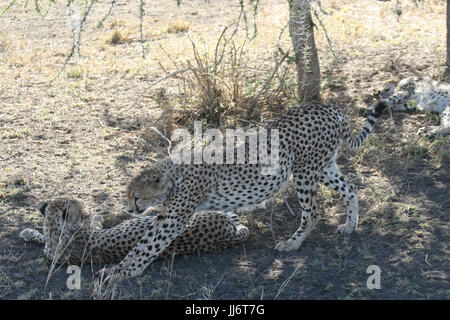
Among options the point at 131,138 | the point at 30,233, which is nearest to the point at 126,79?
the point at 131,138

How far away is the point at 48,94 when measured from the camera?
307 inches

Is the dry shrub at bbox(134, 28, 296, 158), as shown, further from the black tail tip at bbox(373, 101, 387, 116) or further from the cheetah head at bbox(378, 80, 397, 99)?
the black tail tip at bbox(373, 101, 387, 116)

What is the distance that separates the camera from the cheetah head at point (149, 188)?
4.47 meters

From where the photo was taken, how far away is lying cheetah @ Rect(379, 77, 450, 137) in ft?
22.8

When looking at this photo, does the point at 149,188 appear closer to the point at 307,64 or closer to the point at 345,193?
the point at 345,193

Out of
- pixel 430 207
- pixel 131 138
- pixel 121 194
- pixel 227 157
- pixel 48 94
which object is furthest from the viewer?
pixel 48 94

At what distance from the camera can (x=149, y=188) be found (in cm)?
448

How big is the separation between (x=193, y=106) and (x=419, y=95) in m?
2.42

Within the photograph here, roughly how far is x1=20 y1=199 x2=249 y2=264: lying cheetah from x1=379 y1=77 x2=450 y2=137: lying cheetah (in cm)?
A: 292

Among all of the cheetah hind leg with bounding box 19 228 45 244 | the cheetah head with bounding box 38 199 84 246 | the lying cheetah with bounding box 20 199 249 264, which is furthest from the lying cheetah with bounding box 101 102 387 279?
the cheetah hind leg with bounding box 19 228 45 244

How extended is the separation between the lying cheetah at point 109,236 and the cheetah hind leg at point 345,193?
77cm

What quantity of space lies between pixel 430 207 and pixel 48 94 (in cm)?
464

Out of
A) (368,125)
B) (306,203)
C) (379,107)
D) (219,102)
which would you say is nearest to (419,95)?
(219,102)

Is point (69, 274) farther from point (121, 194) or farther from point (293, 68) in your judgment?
point (293, 68)
